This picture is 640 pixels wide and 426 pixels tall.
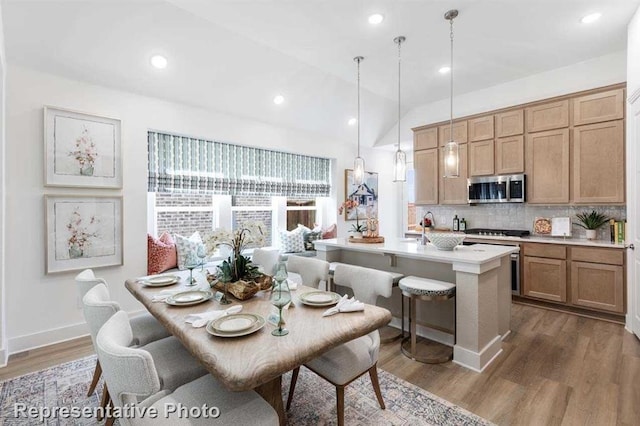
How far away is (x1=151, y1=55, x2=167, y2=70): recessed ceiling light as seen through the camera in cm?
307

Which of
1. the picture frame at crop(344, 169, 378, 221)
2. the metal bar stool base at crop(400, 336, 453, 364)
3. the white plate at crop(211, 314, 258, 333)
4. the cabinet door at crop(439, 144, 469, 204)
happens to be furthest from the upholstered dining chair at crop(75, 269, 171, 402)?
the cabinet door at crop(439, 144, 469, 204)

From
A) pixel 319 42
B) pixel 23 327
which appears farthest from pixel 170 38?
pixel 23 327

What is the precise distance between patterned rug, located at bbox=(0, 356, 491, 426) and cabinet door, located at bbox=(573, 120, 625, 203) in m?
3.29

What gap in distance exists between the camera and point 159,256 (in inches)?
139

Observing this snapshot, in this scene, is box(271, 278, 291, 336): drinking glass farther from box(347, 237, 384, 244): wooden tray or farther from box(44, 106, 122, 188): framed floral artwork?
box(44, 106, 122, 188): framed floral artwork

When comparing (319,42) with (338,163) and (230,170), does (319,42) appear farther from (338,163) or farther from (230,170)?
(338,163)

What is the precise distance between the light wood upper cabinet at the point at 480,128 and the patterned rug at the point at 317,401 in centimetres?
379

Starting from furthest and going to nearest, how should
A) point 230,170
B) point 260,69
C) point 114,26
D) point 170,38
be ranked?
point 230,170
point 260,69
point 170,38
point 114,26

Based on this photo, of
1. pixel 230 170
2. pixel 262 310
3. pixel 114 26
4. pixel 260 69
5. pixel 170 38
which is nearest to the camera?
pixel 262 310

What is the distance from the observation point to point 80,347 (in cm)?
284

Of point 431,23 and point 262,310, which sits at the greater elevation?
point 431,23

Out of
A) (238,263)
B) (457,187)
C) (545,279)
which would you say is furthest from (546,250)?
(238,263)

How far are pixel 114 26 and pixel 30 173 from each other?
154cm

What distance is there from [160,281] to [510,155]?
4.61 m
